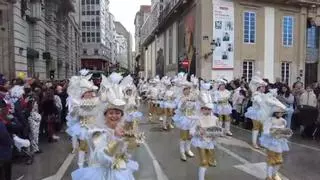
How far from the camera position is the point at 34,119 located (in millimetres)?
11750

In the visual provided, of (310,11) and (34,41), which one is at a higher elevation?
(310,11)

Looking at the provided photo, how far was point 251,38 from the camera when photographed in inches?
1362

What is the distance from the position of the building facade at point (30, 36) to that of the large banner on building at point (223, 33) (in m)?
12.5

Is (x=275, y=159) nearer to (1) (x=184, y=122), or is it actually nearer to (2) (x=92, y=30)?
(1) (x=184, y=122)

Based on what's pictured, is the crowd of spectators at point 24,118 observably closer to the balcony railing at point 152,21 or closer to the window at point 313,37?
the window at point 313,37

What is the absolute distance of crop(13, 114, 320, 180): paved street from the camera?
31.1ft

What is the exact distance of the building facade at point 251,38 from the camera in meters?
32.6

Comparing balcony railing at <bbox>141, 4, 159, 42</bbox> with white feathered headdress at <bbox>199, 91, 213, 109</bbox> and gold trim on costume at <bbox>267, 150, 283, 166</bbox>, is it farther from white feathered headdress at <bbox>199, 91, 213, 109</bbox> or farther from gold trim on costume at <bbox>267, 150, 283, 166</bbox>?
gold trim on costume at <bbox>267, 150, 283, 166</bbox>

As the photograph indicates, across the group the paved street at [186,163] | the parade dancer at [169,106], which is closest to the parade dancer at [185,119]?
the paved street at [186,163]

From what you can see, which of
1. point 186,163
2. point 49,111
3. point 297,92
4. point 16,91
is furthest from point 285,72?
point 16,91

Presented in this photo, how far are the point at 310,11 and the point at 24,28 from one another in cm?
2414

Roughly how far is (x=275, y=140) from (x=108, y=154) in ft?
16.1

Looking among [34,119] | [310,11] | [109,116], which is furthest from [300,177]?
[310,11]

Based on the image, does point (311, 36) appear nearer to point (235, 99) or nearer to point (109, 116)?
point (235, 99)
